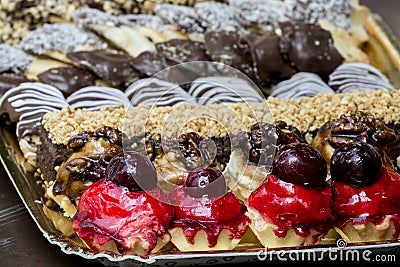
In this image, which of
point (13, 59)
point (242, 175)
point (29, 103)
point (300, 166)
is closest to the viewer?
point (300, 166)

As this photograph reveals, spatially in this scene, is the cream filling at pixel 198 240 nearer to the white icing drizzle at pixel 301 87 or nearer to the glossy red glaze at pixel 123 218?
the glossy red glaze at pixel 123 218

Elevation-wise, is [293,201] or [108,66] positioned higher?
[293,201]

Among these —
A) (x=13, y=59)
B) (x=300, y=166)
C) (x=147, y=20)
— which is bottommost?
(x=13, y=59)

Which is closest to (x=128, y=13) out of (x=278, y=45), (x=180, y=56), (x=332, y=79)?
(x=180, y=56)

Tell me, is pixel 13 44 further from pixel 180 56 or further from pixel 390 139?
pixel 390 139

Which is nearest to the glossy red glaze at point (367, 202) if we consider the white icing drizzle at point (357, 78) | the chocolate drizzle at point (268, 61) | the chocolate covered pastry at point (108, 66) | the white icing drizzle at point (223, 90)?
the white icing drizzle at point (223, 90)

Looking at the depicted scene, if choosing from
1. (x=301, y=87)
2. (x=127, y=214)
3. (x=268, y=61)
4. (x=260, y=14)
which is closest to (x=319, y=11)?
(x=260, y=14)

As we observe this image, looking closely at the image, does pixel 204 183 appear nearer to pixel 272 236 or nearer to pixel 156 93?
pixel 272 236
